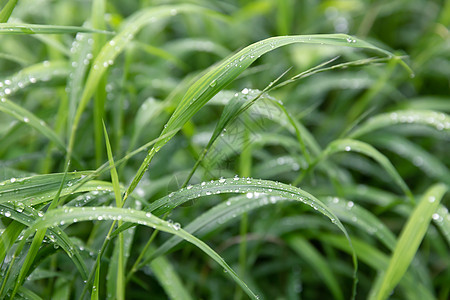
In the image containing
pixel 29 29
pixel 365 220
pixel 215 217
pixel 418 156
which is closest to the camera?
pixel 29 29

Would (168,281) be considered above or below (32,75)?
below

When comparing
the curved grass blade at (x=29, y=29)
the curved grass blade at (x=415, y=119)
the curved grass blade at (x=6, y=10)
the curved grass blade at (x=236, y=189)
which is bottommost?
the curved grass blade at (x=236, y=189)

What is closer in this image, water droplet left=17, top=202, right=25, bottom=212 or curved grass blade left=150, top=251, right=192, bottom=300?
water droplet left=17, top=202, right=25, bottom=212

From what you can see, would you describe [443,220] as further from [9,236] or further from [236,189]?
[9,236]

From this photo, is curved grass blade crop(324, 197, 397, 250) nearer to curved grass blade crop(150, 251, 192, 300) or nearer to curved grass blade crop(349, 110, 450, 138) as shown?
curved grass blade crop(349, 110, 450, 138)

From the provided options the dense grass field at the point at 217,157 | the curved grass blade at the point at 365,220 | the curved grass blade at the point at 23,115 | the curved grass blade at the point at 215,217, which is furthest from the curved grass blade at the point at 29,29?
the curved grass blade at the point at 365,220

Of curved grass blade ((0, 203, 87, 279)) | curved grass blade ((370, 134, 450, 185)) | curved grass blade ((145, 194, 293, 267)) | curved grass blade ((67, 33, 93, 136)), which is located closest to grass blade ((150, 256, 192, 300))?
curved grass blade ((145, 194, 293, 267))

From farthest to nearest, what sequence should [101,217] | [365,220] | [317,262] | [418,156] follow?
[418,156] < [317,262] < [365,220] < [101,217]

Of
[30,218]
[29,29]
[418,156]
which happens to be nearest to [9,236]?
[30,218]

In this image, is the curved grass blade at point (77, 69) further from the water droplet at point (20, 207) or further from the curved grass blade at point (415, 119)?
the curved grass blade at point (415, 119)

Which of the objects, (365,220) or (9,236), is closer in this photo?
(9,236)
